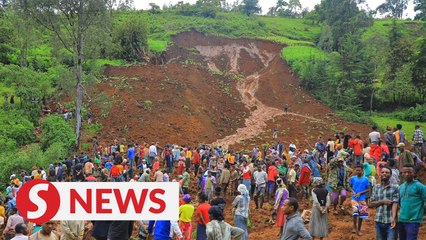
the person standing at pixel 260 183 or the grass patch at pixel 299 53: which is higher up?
the grass patch at pixel 299 53

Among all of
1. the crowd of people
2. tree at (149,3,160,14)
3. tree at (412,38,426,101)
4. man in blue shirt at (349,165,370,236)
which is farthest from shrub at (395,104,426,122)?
tree at (149,3,160,14)

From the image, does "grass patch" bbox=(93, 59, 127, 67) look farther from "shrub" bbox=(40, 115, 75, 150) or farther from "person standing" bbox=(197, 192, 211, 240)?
"person standing" bbox=(197, 192, 211, 240)

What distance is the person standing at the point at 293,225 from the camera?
5.15 m

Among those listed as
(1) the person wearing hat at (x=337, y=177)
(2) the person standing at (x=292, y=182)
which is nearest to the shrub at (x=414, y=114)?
(2) the person standing at (x=292, y=182)

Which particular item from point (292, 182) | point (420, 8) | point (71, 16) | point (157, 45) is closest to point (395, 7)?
point (420, 8)

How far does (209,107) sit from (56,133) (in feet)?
42.9

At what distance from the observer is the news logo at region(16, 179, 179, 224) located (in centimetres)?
702

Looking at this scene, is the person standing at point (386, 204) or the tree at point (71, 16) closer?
the person standing at point (386, 204)

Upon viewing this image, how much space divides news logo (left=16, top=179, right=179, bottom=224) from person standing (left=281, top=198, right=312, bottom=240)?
2.65m

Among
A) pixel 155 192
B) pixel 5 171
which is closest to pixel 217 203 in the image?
pixel 155 192

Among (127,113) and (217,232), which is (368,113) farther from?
(217,232)

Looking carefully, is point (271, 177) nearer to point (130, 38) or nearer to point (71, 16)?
Answer: point (71, 16)

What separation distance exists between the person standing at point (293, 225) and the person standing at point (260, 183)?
22.1 feet

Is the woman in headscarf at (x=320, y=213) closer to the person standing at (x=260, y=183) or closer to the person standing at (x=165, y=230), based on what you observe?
the person standing at (x=165, y=230)
